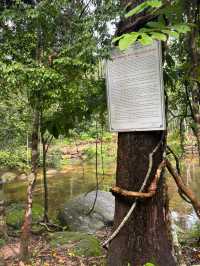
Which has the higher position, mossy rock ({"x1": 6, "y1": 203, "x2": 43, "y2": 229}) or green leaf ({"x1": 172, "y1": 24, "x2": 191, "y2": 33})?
green leaf ({"x1": 172, "y1": 24, "x2": 191, "y2": 33})

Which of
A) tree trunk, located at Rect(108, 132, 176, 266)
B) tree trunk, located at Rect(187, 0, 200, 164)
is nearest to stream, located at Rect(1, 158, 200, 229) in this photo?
tree trunk, located at Rect(187, 0, 200, 164)

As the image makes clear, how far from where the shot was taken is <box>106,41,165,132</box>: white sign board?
9.86 feet

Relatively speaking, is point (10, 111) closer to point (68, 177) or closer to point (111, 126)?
point (111, 126)

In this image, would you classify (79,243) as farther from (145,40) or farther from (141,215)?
(145,40)

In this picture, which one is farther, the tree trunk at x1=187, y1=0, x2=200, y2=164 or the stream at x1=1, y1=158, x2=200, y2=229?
the stream at x1=1, y1=158, x2=200, y2=229

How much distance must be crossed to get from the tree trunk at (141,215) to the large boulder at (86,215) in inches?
123

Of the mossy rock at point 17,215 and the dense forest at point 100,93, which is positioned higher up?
the dense forest at point 100,93

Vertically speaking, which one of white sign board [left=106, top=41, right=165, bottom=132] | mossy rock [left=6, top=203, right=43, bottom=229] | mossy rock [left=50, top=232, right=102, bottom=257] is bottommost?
mossy rock [left=6, top=203, right=43, bottom=229]

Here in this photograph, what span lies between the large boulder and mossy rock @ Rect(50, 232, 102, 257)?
154 centimetres

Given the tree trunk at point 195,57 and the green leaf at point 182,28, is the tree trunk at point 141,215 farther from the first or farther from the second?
the green leaf at point 182,28

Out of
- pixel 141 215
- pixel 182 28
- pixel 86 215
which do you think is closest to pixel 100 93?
pixel 141 215

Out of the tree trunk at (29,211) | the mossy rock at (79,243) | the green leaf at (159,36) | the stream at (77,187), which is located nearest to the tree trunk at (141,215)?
the mossy rock at (79,243)

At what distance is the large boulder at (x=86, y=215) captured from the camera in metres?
6.50

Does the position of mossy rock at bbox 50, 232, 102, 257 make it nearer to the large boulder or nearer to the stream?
the large boulder
